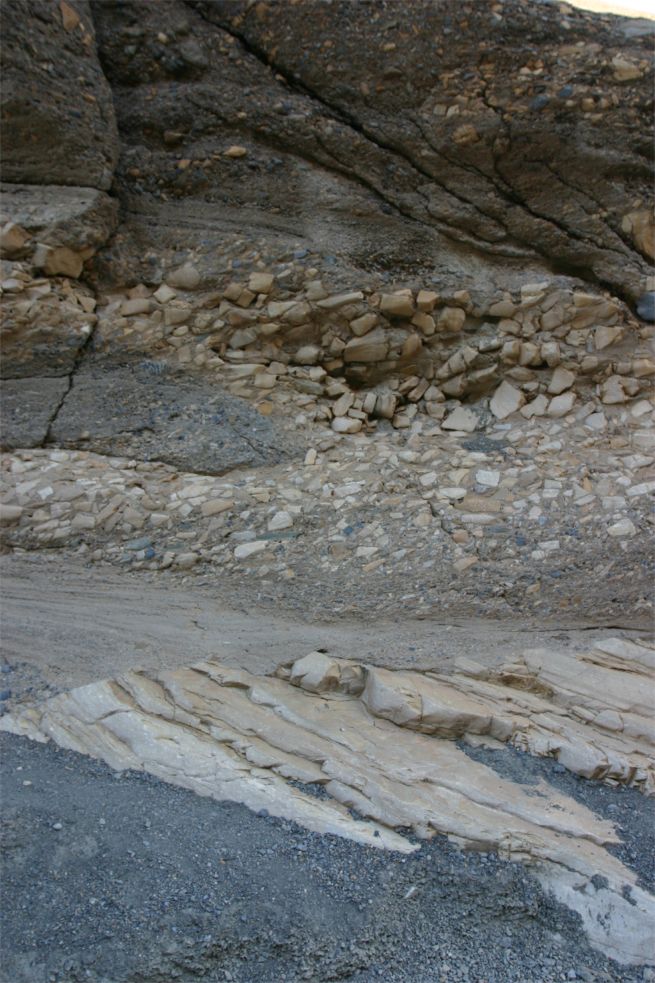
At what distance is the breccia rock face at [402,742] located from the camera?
2164mm

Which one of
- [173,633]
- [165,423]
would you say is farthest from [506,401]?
[173,633]

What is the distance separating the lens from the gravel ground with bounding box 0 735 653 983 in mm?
1824

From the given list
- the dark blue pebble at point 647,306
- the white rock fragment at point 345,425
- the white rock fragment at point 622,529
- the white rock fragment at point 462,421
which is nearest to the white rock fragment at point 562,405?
the white rock fragment at point 462,421

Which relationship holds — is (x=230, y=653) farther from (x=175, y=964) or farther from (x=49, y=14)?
(x=49, y=14)

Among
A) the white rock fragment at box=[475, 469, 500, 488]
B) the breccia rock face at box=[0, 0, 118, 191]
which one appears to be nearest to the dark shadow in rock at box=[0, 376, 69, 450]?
the breccia rock face at box=[0, 0, 118, 191]

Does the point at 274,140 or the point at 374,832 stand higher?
the point at 274,140

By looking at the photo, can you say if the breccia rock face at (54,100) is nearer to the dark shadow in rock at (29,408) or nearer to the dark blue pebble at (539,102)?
the dark shadow in rock at (29,408)

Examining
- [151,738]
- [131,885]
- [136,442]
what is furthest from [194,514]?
[131,885]

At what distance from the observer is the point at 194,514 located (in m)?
3.52

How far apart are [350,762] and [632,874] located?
0.99 meters

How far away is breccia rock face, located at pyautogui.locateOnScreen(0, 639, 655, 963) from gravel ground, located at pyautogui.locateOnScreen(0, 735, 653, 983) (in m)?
0.08

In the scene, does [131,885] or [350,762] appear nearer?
[131,885]

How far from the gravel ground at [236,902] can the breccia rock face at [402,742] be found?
0.26 ft

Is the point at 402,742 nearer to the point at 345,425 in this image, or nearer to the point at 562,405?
the point at 345,425
